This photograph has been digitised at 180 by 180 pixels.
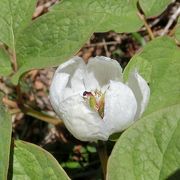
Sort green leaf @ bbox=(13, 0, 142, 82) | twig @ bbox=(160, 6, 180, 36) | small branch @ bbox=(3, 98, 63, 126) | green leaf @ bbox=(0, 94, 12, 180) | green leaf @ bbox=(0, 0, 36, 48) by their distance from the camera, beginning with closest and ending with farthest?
green leaf @ bbox=(0, 94, 12, 180) → green leaf @ bbox=(13, 0, 142, 82) → green leaf @ bbox=(0, 0, 36, 48) → small branch @ bbox=(3, 98, 63, 126) → twig @ bbox=(160, 6, 180, 36)

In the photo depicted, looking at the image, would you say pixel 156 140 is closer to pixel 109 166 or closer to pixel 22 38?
pixel 109 166

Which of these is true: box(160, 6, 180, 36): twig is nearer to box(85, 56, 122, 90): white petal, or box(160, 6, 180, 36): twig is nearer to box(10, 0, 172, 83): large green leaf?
box(10, 0, 172, 83): large green leaf

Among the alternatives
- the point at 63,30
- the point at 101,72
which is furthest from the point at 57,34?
the point at 101,72

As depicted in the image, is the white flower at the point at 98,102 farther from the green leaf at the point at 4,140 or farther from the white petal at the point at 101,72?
the green leaf at the point at 4,140

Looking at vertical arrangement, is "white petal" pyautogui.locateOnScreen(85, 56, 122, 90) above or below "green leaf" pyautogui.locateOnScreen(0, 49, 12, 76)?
below

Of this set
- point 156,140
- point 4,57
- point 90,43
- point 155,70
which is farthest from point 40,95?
point 156,140

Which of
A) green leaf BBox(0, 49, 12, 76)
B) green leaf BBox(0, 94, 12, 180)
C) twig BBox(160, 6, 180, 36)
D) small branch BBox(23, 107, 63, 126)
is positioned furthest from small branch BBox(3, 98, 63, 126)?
twig BBox(160, 6, 180, 36)

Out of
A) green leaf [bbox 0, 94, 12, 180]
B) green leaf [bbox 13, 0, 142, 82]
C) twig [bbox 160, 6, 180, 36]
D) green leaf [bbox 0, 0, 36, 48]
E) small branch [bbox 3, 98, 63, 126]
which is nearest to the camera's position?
green leaf [bbox 0, 94, 12, 180]

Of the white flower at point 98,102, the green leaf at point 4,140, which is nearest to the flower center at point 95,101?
the white flower at point 98,102
